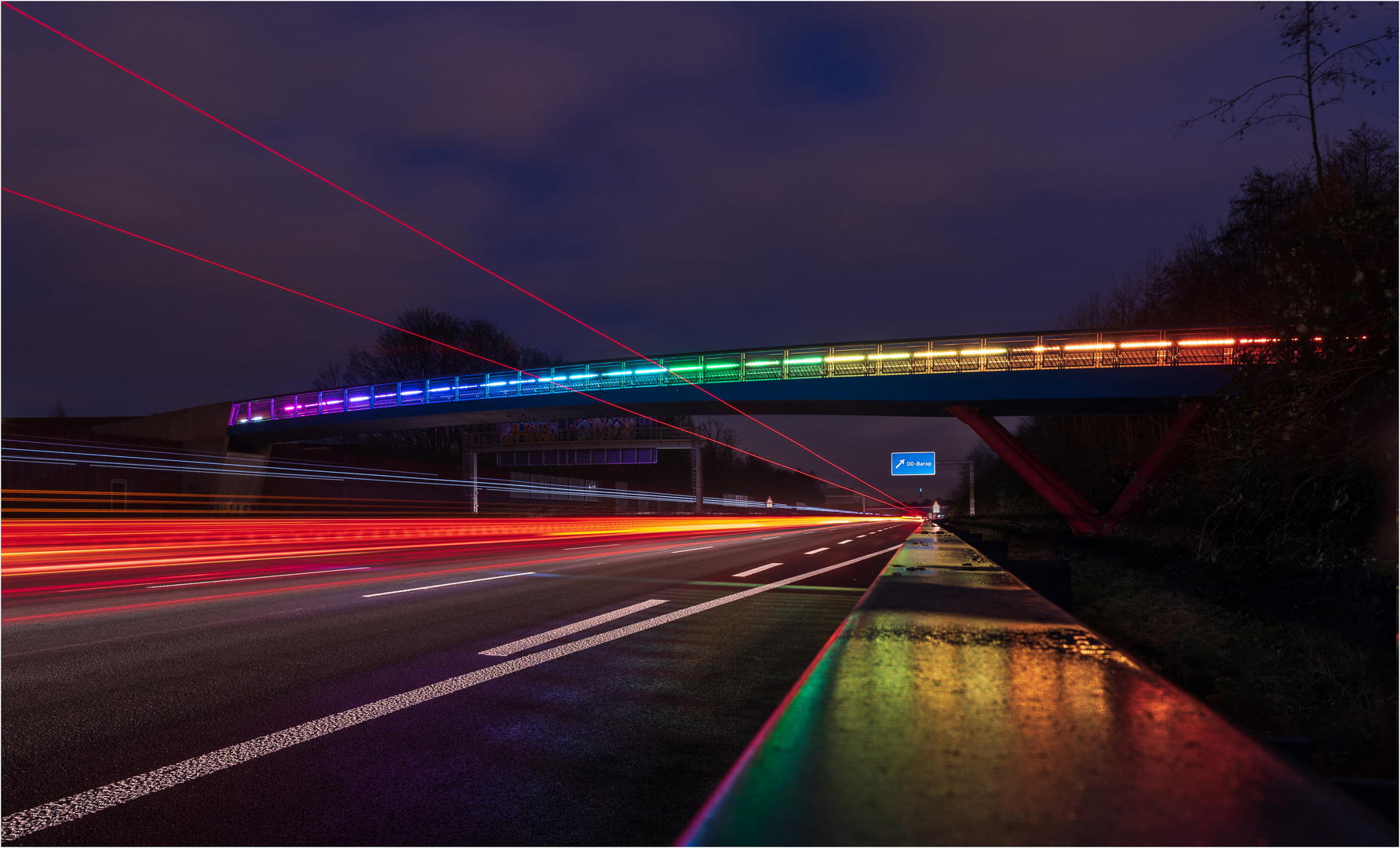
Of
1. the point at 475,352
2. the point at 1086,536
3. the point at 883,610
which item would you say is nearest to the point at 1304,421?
the point at 883,610

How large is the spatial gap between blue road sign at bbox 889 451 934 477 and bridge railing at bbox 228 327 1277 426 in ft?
100

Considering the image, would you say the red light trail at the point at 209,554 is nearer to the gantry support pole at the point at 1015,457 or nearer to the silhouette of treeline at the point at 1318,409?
the silhouette of treeline at the point at 1318,409

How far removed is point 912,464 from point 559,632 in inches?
2187

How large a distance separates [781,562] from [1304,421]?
1108cm

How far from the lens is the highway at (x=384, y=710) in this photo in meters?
2.81

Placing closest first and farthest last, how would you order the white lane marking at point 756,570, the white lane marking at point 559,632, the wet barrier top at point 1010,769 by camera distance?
the wet barrier top at point 1010,769, the white lane marking at point 559,632, the white lane marking at point 756,570

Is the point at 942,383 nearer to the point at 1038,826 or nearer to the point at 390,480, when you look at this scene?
the point at 1038,826

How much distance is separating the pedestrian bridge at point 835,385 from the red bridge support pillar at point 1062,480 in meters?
0.75

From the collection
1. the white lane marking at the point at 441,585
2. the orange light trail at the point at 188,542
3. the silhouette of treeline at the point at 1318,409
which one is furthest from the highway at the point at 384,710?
the orange light trail at the point at 188,542

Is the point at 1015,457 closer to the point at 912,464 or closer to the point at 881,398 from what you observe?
the point at 881,398

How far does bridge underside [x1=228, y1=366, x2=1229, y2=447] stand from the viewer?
24.9 meters

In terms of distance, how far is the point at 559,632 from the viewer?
6.71 meters

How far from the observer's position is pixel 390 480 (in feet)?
146

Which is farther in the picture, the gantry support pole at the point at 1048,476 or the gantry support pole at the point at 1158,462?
the gantry support pole at the point at 1048,476
